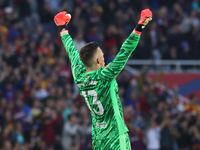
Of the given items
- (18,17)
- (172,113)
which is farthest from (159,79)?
(18,17)

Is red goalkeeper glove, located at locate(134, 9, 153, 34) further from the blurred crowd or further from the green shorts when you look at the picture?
the blurred crowd

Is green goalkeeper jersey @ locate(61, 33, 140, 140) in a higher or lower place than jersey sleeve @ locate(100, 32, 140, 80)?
lower

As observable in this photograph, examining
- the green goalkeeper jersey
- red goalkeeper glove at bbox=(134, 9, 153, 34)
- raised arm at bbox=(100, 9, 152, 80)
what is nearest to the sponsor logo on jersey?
the green goalkeeper jersey

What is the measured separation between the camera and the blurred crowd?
480 inches

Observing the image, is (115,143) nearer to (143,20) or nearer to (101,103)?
(101,103)

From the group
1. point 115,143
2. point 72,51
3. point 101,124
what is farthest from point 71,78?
point 115,143

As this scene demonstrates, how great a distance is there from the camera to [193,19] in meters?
18.4

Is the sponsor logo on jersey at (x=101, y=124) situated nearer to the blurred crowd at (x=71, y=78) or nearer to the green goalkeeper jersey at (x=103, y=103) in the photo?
the green goalkeeper jersey at (x=103, y=103)

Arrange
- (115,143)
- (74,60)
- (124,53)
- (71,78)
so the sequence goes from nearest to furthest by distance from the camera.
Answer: (124,53) → (115,143) → (74,60) → (71,78)

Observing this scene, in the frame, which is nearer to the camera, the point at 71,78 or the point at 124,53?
the point at 124,53

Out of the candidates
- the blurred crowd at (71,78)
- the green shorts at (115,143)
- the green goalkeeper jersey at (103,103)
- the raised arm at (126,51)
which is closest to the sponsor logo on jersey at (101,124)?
the green goalkeeper jersey at (103,103)

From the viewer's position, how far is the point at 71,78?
14.4 metres

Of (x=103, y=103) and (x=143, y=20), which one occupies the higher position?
(x=143, y=20)

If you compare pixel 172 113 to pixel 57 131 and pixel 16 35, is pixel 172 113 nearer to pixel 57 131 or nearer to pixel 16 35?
pixel 57 131
